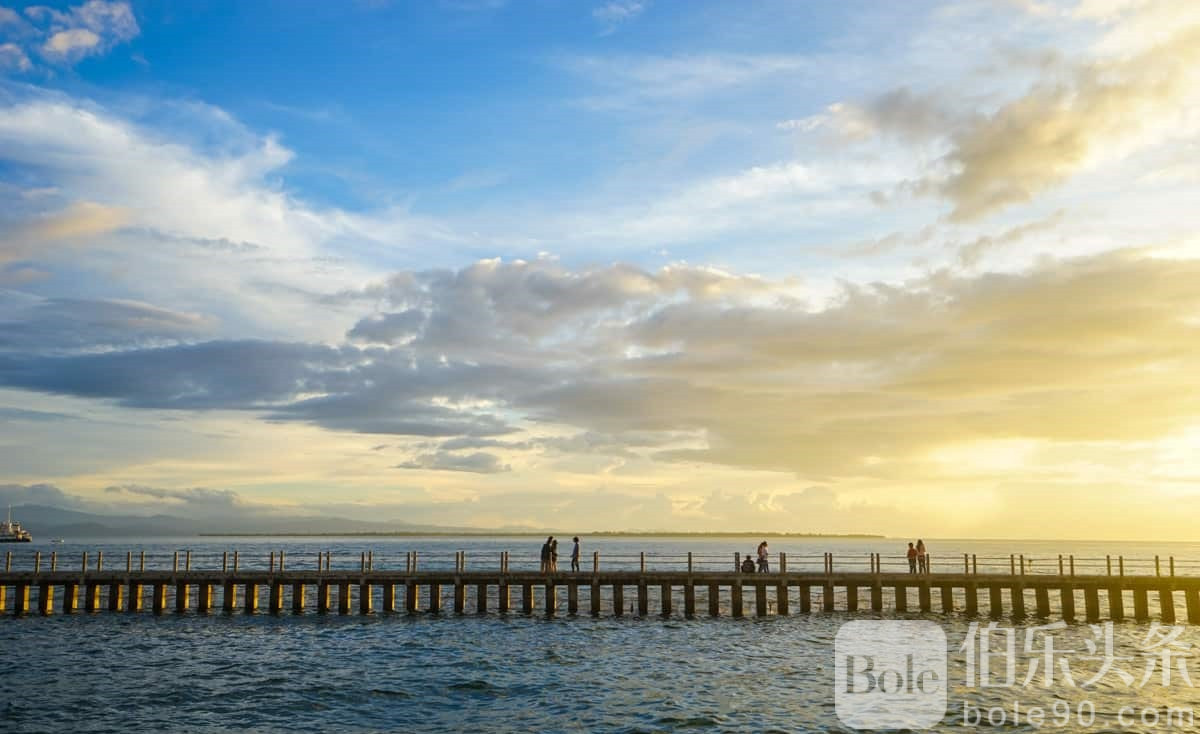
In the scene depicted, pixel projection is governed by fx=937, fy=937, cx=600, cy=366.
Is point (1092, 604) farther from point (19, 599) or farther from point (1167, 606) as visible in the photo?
point (19, 599)

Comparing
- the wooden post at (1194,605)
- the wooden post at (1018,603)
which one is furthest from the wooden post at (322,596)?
the wooden post at (1194,605)

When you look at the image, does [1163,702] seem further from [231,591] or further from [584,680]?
[231,591]

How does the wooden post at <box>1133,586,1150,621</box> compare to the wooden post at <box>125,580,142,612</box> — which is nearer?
the wooden post at <box>1133,586,1150,621</box>

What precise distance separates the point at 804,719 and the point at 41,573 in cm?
4188

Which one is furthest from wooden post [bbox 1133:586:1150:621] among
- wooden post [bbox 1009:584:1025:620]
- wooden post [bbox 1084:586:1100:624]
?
wooden post [bbox 1009:584:1025:620]

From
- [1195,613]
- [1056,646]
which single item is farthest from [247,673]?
[1195,613]

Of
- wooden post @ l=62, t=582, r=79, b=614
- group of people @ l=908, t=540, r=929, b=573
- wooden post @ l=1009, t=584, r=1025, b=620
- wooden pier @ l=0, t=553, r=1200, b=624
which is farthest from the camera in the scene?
wooden post @ l=62, t=582, r=79, b=614

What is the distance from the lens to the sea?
27.9 metres

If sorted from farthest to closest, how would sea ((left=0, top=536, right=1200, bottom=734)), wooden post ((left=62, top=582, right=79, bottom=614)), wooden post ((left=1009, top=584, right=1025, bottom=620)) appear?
→ wooden post ((left=62, top=582, right=79, bottom=614)) < wooden post ((left=1009, top=584, right=1025, bottom=620)) < sea ((left=0, top=536, right=1200, bottom=734))
